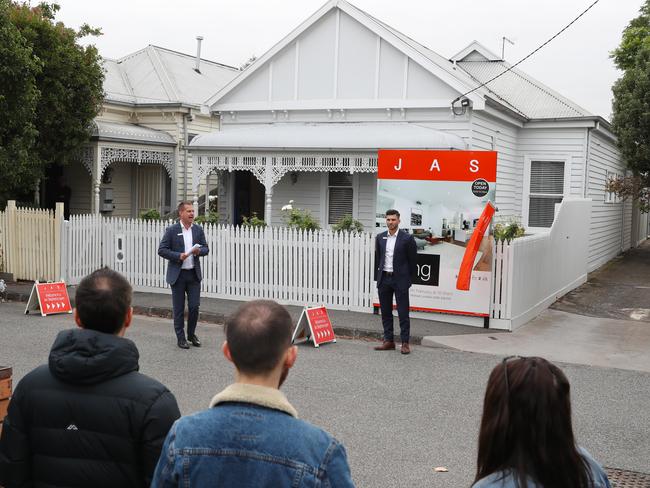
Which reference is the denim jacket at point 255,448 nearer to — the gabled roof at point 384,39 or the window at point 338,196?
the gabled roof at point 384,39

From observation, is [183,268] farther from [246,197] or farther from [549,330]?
[246,197]

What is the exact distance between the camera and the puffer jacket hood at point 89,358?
9.71 feet

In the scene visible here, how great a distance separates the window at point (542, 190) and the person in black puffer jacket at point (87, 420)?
63.7 feet

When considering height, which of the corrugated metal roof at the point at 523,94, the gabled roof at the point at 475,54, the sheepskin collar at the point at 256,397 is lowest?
the sheepskin collar at the point at 256,397

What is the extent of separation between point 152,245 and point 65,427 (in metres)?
12.9

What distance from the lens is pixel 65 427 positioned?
2994 mm

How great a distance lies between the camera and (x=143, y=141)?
73.5 ft

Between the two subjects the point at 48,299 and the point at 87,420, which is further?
the point at 48,299

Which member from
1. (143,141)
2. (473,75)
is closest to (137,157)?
(143,141)

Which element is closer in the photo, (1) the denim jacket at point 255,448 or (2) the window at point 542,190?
(1) the denim jacket at point 255,448

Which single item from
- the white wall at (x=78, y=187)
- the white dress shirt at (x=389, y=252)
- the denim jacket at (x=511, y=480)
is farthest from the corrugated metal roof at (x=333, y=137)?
the denim jacket at (x=511, y=480)

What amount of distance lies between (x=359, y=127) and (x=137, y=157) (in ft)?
24.4

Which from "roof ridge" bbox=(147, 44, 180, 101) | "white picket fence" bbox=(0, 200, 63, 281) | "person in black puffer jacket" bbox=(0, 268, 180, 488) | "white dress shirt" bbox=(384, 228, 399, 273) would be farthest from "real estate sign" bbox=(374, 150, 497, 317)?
"roof ridge" bbox=(147, 44, 180, 101)

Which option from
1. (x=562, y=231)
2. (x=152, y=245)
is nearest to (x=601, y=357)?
(x=562, y=231)
